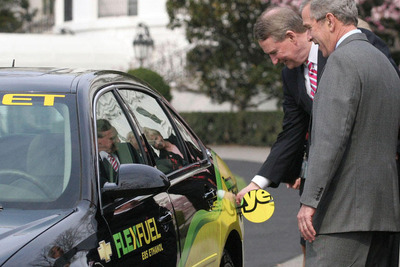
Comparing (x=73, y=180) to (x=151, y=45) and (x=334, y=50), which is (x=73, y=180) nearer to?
(x=334, y=50)

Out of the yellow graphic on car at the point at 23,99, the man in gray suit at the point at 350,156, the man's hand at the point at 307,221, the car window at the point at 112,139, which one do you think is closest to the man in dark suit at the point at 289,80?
the man in gray suit at the point at 350,156

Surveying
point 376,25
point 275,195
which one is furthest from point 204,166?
point 376,25

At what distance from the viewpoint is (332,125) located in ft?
Result: 12.6

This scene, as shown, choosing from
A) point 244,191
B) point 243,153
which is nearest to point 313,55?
point 244,191

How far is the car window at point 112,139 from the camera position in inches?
159

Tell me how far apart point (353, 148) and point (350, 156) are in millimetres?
38

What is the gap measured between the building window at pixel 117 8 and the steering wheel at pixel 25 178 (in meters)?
29.3

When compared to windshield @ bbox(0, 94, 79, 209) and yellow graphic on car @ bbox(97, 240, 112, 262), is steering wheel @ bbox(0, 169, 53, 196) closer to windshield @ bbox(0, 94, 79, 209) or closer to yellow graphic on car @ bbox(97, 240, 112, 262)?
windshield @ bbox(0, 94, 79, 209)

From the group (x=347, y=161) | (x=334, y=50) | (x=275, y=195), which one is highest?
(x=334, y=50)

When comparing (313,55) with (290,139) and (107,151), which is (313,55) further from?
(107,151)

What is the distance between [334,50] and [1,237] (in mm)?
1761

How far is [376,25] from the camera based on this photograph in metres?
23.1

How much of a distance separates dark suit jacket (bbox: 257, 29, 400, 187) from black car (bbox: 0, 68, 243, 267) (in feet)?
1.46

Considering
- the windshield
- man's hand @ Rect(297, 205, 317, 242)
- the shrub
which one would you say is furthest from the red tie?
the shrub
